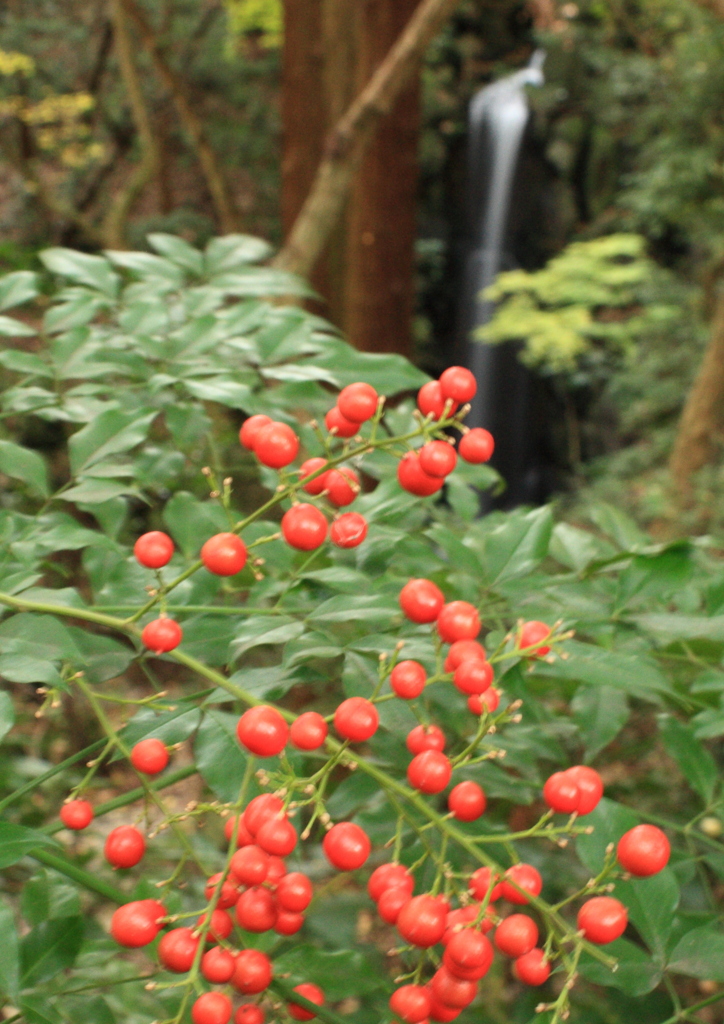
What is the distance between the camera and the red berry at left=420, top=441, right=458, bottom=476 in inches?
25.8

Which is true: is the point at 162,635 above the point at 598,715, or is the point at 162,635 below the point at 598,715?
above

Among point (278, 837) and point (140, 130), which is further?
point (140, 130)

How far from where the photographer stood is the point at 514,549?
0.82 metres

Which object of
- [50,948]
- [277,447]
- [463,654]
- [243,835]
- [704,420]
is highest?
[277,447]

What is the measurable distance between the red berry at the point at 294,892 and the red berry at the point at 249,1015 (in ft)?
0.35

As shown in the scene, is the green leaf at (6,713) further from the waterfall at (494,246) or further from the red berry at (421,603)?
the waterfall at (494,246)

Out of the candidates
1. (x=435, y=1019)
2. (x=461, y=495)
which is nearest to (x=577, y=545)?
(x=461, y=495)

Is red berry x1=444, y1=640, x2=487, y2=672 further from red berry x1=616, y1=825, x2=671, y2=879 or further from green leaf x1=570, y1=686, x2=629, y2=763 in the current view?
green leaf x1=570, y1=686, x2=629, y2=763

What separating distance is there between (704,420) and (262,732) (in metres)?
4.87

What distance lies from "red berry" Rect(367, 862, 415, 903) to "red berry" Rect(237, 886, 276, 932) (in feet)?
0.26

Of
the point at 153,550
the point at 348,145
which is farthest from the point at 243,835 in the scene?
the point at 348,145

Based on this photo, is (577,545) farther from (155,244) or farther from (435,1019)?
(155,244)

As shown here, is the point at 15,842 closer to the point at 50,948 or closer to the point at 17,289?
the point at 50,948

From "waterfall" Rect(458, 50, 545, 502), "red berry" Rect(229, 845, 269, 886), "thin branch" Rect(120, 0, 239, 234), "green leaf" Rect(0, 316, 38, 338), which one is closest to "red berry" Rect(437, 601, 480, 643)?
"red berry" Rect(229, 845, 269, 886)
